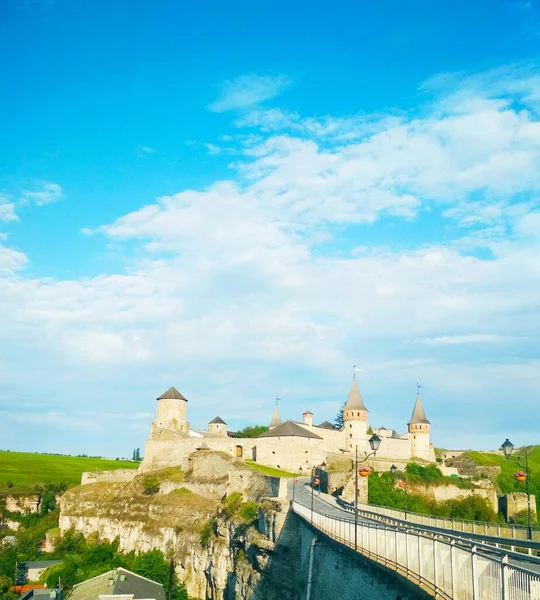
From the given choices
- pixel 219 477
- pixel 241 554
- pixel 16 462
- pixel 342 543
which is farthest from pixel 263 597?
pixel 16 462

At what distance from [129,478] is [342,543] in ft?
212

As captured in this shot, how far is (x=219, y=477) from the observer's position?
243 ft

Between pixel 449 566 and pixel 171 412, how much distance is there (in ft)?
259

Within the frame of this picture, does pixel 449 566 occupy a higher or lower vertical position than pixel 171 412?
lower

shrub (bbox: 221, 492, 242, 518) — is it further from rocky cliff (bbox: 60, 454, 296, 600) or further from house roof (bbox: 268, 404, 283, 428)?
house roof (bbox: 268, 404, 283, 428)

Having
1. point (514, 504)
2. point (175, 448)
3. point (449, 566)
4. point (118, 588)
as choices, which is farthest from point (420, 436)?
point (449, 566)

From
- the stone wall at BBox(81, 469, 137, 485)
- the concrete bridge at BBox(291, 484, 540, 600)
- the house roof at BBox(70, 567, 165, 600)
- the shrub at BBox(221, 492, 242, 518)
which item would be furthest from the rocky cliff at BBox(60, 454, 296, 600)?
the concrete bridge at BBox(291, 484, 540, 600)

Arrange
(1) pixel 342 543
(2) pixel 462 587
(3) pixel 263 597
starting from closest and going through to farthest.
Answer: (2) pixel 462 587
(1) pixel 342 543
(3) pixel 263 597

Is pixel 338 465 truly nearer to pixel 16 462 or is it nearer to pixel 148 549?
pixel 148 549

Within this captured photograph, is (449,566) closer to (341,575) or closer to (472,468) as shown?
(341,575)

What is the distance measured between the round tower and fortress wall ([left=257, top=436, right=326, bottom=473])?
13.6m

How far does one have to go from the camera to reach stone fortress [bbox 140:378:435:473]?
83062 mm

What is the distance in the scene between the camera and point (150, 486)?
7844 centimetres

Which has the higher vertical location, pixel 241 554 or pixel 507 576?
pixel 507 576
